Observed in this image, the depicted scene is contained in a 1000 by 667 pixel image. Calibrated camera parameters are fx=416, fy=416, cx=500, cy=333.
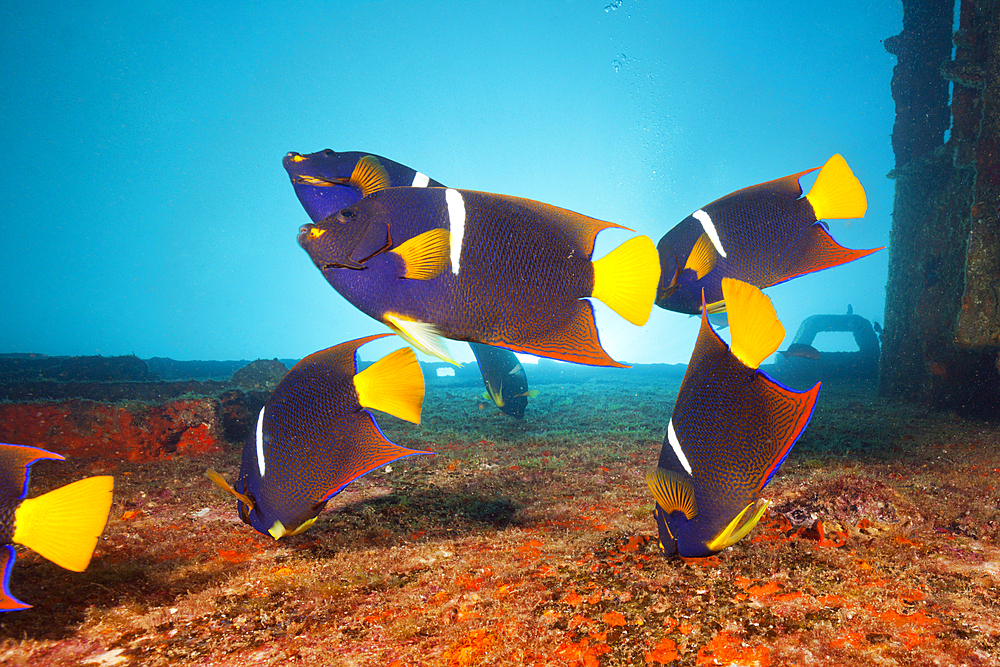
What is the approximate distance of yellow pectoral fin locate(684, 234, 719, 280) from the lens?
1.36 m

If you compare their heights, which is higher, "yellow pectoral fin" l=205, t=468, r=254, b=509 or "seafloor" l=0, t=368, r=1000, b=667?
"yellow pectoral fin" l=205, t=468, r=254, b=509

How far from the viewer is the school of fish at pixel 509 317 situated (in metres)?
1.02

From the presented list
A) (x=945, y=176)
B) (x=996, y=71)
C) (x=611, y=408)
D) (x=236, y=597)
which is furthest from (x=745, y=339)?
(x=945, y=176)

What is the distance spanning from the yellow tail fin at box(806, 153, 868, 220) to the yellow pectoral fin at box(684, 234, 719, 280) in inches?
15.6

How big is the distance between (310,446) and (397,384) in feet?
1.66

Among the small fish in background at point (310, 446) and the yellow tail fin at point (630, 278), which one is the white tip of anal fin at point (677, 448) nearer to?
the yellow tail fin at point (630, 278)

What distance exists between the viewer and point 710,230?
1.42 m

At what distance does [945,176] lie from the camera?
8.14 metres

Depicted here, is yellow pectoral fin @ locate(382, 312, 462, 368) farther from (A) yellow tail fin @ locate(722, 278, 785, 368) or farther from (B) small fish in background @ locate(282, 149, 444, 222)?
(A) yellow tail fin @ locate(722, 278, 785, 368)

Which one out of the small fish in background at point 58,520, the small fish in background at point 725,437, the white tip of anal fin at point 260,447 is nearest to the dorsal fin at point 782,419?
the small fish in background at point 725,437

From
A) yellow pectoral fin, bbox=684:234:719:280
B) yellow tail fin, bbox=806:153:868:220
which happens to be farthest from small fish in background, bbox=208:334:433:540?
yellow tail fin, bbox=806:153:868:220

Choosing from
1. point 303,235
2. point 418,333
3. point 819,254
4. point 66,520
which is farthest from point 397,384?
point 819,254

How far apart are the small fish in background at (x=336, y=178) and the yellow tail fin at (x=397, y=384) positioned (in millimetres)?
517

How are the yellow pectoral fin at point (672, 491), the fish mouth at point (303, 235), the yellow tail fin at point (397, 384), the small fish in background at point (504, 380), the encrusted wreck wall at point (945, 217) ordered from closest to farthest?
the fish mouth at point (303, 235)
the yellow pectoral fin at point (672, 491)
the yellow tail fin at point (397, 384)
the encrusted wreck wall at point (945, 217)
the small fish in background at point (504, 380)
